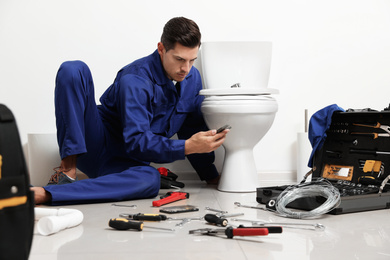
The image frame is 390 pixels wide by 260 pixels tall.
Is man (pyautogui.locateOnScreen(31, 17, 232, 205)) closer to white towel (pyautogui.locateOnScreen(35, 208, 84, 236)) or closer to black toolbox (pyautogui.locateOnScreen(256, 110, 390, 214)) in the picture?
white towel (pyautogui.locateOnScreen(35, 208, 84, 236))

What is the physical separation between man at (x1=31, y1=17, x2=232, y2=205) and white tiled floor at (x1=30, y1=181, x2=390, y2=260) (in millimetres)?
311

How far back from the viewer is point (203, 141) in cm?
190

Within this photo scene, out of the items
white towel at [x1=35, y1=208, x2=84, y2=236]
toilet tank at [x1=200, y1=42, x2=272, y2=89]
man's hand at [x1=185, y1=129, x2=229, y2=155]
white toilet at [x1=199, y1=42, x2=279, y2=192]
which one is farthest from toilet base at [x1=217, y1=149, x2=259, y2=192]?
white towel at [x1=35, y1=208, x2=84, y2=236]

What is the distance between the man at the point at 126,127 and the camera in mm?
1885

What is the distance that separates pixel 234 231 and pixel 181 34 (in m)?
1.01

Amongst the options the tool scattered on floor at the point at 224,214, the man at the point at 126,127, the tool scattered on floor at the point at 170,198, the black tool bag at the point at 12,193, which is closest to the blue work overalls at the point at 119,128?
the man at the point at 126,127

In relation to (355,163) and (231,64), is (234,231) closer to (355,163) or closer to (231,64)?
(355,163)

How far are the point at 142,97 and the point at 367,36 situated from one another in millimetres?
1458

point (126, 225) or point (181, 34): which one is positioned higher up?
point (181, 34)

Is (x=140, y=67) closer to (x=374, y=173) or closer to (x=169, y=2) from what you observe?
(x=169, y=2)

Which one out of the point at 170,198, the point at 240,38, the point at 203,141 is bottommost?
the point at 170,198

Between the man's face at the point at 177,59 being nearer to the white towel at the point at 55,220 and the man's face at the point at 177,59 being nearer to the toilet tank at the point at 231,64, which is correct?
the toilet tank at the point at 231,64

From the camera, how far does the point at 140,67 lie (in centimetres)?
205

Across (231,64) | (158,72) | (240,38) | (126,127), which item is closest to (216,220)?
(126,127)
